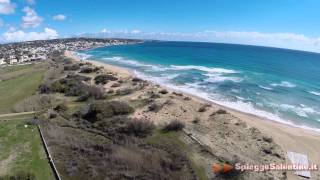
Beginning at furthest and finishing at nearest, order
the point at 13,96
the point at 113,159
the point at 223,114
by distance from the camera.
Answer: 1. the point at 13,96
2. the point at 223,114
3. the point at 113,159

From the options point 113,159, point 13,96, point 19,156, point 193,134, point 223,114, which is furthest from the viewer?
point 13,96

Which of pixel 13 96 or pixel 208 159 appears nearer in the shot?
pixel 208 159

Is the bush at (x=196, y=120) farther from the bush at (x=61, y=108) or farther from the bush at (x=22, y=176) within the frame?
the bush at (x=22, y=176)

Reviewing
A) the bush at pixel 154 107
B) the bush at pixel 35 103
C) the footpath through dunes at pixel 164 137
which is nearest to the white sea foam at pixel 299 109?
the footpath through dunes at pixel 164 137

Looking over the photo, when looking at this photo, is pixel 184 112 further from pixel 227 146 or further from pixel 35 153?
pixel 35 153

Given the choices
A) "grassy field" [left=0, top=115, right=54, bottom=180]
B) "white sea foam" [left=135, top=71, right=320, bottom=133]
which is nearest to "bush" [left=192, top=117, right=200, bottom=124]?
"white sea foam" [left=135, top=71, right=320, bottom=133]

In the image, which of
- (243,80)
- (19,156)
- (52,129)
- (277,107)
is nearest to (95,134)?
(52,129)
